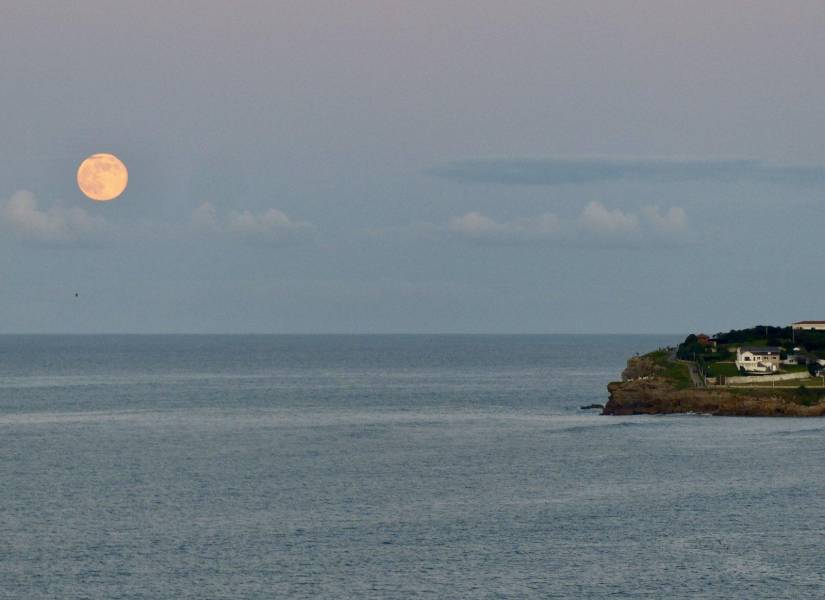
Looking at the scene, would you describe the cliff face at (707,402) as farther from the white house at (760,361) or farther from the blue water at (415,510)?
the white house at (760,361)

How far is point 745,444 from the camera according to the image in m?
118

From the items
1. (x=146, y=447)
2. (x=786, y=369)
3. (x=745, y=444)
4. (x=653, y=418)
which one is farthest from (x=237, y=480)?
(x=786, y=369)

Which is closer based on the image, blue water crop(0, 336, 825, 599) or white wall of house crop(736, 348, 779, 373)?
blue water crop(0, 336, 825, 599)

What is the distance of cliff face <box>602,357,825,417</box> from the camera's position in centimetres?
14938

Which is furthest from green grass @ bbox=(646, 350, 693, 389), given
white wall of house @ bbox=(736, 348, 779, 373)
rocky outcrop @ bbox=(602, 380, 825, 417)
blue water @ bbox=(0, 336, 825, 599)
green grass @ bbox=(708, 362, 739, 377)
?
blue water @ bbox=(0, 336, 825, 599)

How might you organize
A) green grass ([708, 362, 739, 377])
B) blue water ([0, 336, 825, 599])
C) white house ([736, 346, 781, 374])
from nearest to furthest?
blue water ([0, 336, 825, 599])
white house ([736, 346, 781, 374])
green grass ([708, 362, 739, 377])

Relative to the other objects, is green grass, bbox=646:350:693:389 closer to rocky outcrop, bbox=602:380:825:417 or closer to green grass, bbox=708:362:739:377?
green grass, bbox=708:362:739:377

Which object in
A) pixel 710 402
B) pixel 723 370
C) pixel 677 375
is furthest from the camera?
pixel 723 370

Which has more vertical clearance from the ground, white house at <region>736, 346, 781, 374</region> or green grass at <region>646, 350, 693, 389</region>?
white house at <region>736, 346, 781, 374</region>

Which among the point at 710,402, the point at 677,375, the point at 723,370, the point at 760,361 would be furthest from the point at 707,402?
the point at 723,370

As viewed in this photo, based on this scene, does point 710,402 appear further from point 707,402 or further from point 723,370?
point 723,370

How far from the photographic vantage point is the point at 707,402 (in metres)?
153

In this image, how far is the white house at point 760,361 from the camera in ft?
591

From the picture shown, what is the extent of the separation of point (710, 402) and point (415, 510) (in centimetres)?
7962
